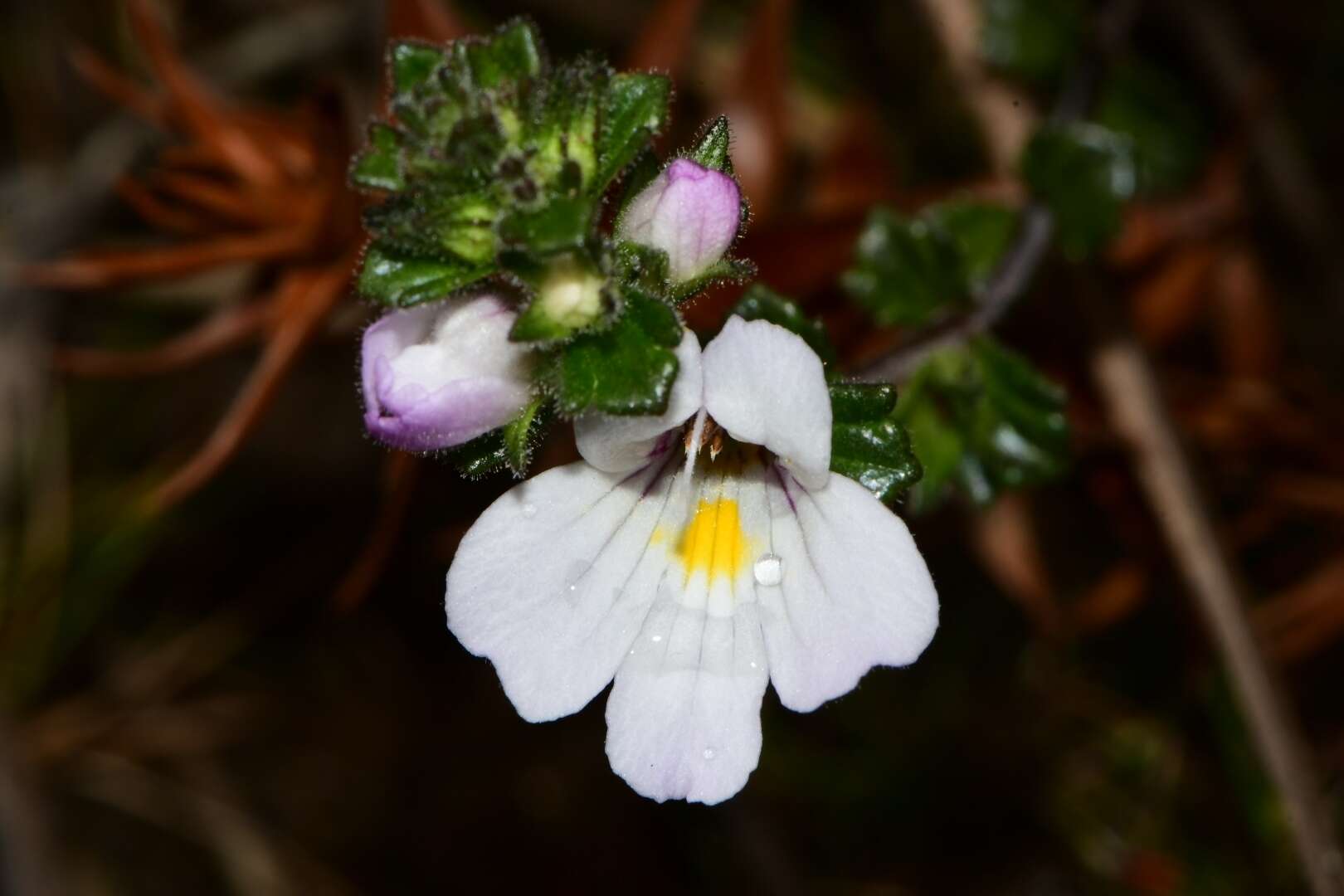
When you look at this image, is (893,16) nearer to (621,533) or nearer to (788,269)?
(788,269)

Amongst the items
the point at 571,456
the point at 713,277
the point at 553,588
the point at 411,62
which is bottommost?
the point at 571,456

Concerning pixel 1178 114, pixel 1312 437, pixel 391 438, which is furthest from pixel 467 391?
pixel 1178 114

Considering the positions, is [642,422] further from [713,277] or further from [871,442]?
[871,442]

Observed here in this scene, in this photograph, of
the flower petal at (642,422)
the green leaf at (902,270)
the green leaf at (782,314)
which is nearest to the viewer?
the flower petal at (642,422)

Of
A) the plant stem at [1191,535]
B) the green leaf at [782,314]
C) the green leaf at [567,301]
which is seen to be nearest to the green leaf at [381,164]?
the green leaf at [567,301]

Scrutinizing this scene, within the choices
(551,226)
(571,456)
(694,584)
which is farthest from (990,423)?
(551,226)

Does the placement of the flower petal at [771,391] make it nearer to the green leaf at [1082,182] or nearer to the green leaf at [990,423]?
the green leaf at [990,423]
